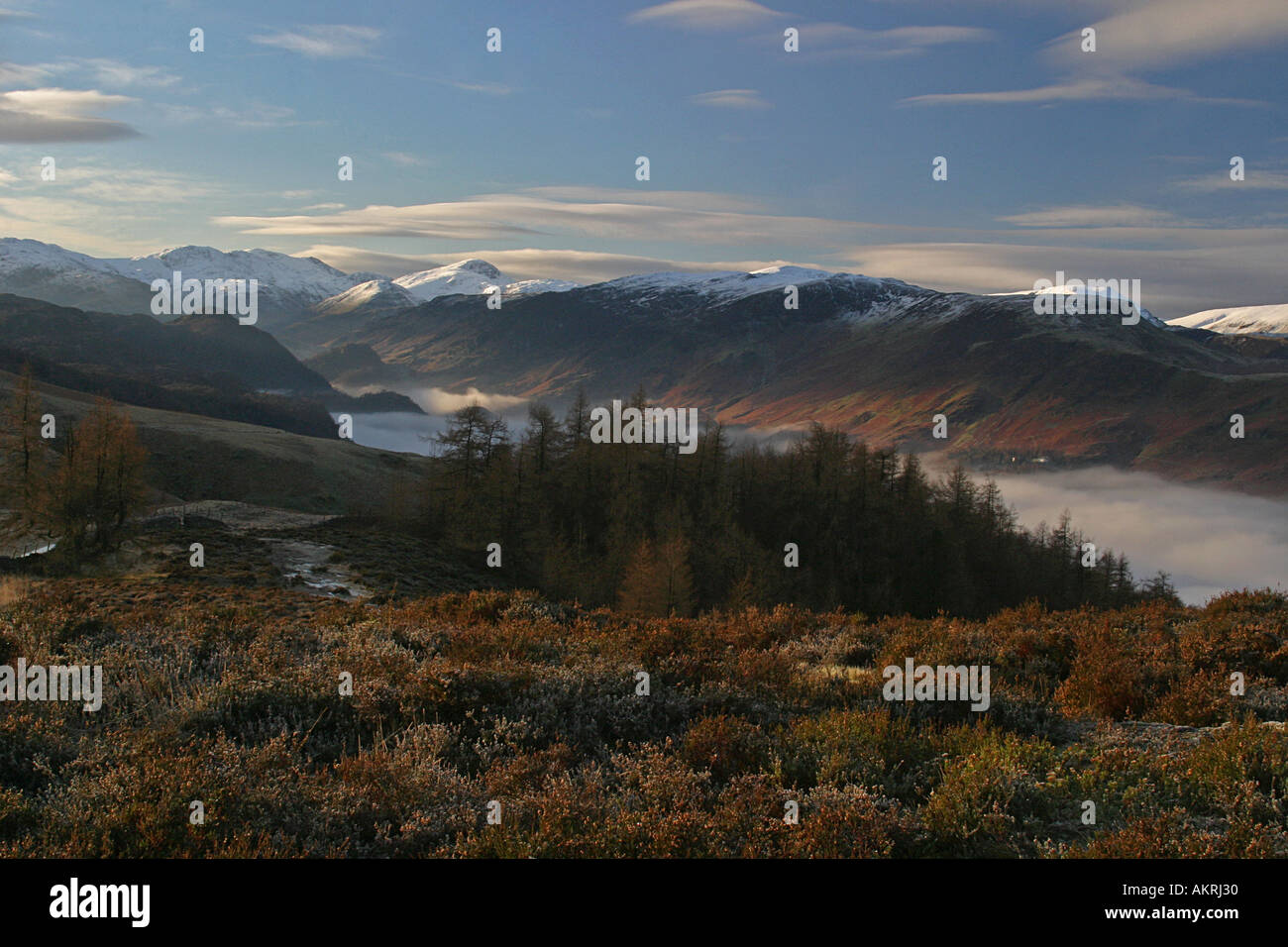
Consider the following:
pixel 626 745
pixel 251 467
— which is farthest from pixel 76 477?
pixel 251 467

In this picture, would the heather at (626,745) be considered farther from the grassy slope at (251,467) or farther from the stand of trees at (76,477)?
the grassy slope at (251,467)

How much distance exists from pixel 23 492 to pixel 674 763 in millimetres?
32331

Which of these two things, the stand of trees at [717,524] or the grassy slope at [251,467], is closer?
the stand of trees at [717,524]

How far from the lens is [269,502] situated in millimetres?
89750

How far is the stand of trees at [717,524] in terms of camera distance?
44.4 metres

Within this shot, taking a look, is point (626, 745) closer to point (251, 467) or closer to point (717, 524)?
point (717, 524)

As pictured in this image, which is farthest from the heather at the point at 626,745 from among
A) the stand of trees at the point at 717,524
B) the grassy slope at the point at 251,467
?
the grassy slope at the point at 251,467

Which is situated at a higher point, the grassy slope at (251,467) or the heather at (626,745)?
the grassy slope at (251,467)

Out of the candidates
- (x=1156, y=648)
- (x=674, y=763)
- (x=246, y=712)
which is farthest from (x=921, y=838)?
(x=1156, y=648)

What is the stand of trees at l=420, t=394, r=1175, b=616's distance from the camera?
44.4 m

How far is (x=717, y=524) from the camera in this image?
2005 inches

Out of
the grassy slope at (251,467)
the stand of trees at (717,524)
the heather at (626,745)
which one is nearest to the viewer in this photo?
the heather at (626,745)
